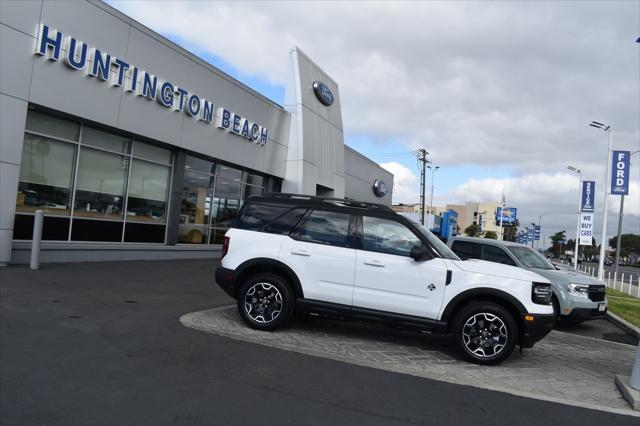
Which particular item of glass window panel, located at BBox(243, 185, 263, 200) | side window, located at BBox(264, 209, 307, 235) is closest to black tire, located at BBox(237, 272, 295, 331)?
side window, located at BBox(264, 209, 307, 235)

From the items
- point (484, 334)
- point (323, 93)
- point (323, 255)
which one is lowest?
point (484, 334)

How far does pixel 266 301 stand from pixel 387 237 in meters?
1.91

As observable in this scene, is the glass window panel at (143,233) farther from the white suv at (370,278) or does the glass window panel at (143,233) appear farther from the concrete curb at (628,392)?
the concrete curb at (628,392)

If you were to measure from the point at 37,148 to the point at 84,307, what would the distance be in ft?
20.2

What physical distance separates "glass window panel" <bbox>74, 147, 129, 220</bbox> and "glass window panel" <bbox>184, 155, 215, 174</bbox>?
2.80m

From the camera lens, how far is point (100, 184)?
13.5 m

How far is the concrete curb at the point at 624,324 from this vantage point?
1050 cm

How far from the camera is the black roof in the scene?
6.98 m

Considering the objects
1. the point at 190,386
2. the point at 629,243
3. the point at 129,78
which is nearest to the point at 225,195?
the point at 129,78

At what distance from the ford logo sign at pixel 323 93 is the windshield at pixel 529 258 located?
48.1 feet

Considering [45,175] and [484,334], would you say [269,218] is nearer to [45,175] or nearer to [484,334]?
[484,334]

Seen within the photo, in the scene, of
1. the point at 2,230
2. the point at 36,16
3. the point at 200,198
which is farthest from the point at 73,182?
the point at 200,198

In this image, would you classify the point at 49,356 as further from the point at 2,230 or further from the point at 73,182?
the point at 73,182

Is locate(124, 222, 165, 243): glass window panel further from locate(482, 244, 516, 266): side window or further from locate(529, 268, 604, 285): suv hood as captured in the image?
locate(529, 268, 604, 285): suv hood
